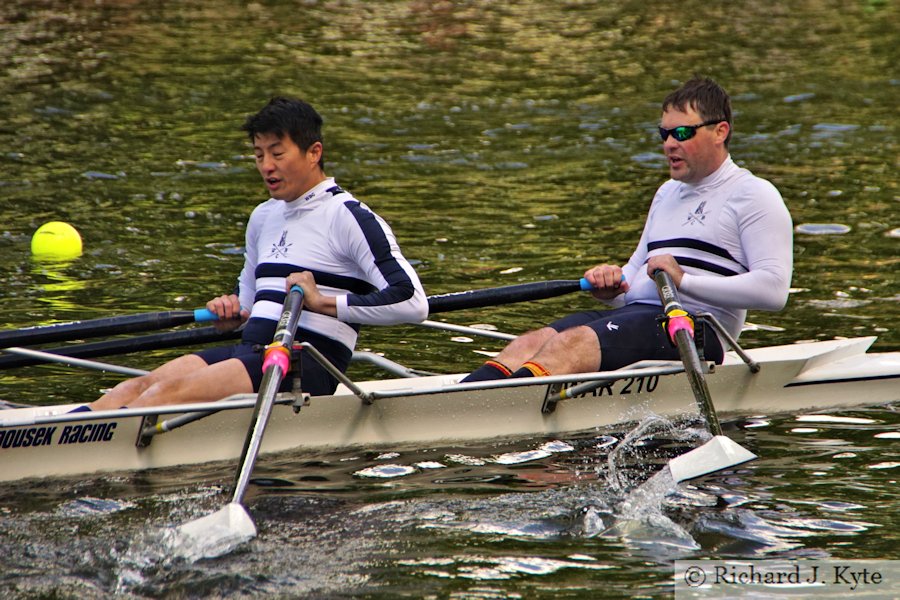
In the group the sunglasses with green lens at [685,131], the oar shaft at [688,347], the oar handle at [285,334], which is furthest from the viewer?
the sunglasses with green lens at [685,131]

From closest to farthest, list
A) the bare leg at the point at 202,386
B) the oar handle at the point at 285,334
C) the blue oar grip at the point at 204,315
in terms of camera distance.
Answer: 1. the oar handle at the point at 285,334
2. the bare leg at the point at 202,386
3. the blue oar grip at the point at 204,315

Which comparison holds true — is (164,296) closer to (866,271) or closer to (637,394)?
(637,394)

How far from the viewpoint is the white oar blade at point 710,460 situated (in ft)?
19.0

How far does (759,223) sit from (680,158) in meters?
0.53

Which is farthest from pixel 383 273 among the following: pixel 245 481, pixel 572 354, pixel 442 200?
pixel 442 200

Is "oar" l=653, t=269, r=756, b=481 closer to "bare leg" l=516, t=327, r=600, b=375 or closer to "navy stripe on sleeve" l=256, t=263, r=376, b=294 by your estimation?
"bare leg" l=516, t=327, r=600, b=375

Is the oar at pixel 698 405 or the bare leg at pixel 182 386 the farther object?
the bare leg at pixel 182 386

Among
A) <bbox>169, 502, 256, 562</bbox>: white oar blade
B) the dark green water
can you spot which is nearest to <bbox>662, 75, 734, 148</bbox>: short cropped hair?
the dark green water

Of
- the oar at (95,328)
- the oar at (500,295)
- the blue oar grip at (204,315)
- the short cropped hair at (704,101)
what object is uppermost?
the short cropped hair at (704,101)

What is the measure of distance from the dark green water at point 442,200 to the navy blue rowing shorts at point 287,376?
13.8 inches

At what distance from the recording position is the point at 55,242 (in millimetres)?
10984

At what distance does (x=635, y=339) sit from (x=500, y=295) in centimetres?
80
